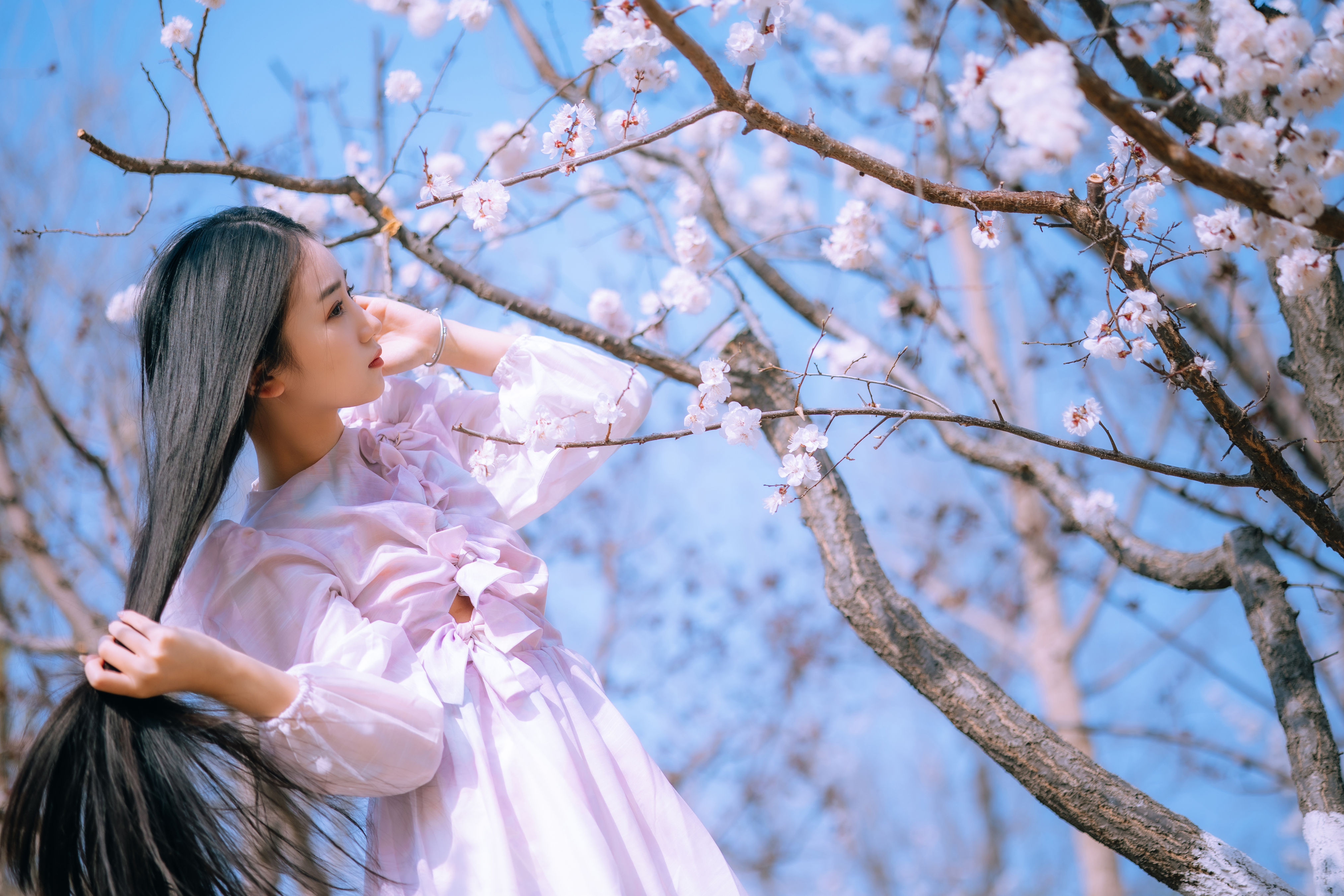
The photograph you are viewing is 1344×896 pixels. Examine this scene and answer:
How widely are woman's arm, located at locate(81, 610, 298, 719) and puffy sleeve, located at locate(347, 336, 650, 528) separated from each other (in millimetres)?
549

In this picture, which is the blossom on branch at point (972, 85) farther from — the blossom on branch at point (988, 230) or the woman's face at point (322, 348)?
the woman's face at point (322, 348)

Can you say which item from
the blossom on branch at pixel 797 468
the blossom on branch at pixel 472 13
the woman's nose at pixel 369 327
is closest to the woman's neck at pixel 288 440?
the woman's nose at pixel 369 327

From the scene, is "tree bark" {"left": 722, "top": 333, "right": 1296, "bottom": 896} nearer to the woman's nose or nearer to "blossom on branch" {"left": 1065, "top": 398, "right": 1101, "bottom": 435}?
"blossom on branch" {"left": 1065, "top": 398, "right": 1101, "bottom": 435}

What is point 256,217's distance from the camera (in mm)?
1417

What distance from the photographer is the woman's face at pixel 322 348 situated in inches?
53.5

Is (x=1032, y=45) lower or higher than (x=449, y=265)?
lower

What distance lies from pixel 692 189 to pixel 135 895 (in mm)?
2472

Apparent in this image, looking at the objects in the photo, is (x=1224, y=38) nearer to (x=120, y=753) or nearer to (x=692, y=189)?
(x=120, y=753)

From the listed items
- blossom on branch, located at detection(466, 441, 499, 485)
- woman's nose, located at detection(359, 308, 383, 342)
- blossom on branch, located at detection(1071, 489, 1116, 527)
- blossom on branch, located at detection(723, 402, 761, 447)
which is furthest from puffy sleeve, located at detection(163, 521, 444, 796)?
blossom on branch, located at detection(1071, 489, 1116, 527)

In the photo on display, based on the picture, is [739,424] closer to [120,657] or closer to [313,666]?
[313,666]

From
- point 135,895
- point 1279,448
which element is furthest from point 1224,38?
point 135,895

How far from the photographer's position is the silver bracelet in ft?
5.41

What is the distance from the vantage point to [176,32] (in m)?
1.88

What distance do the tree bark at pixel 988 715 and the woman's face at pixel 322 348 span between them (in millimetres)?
703
